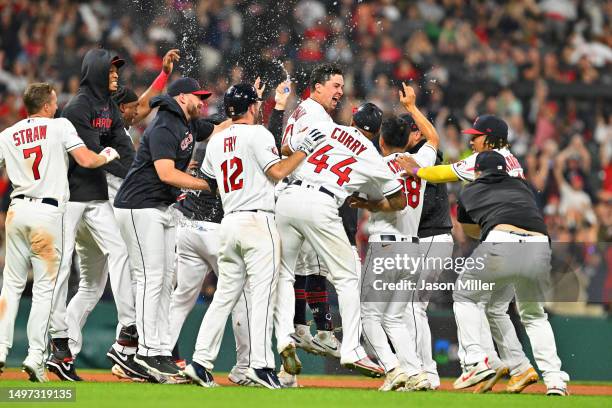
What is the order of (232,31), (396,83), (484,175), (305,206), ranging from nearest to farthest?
(305,206)
(484,175)
(232,31)
(396,83)

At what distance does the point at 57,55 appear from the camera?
17.1 metres

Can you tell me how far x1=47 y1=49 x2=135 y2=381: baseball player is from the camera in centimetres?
931

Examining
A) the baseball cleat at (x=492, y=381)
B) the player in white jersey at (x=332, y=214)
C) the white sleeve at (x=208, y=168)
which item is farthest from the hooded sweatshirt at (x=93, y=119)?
the baseball cleat at (x=492, y=381)

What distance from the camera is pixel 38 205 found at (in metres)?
8.59

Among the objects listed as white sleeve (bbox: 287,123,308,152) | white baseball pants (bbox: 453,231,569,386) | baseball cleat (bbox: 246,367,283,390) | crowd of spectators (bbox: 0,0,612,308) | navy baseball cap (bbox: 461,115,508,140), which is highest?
crowd of spectators (bbox: 0,0,612,308)

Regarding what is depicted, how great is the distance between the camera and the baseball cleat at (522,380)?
883 centimetres

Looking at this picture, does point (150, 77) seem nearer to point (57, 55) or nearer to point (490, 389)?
point (57, 55)

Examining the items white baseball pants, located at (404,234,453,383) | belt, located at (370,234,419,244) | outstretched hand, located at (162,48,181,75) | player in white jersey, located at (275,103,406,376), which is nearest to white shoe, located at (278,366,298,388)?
player in white jersey, located at (275,103,406,376)

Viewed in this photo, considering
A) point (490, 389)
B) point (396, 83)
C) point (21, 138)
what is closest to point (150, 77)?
point (396, 83)

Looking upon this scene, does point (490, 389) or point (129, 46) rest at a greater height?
point (129, 46)

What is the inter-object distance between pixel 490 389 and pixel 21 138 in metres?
4.32

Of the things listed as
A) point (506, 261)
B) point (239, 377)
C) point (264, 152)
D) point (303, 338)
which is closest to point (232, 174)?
point (264, 152)

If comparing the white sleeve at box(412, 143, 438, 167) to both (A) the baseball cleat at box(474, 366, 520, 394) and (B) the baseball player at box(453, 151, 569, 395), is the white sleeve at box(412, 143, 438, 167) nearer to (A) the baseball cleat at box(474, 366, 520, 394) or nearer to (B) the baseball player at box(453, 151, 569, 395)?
(B) the baseball player at box(453, 151, 569, 395)

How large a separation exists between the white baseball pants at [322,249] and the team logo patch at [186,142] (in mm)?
1047
